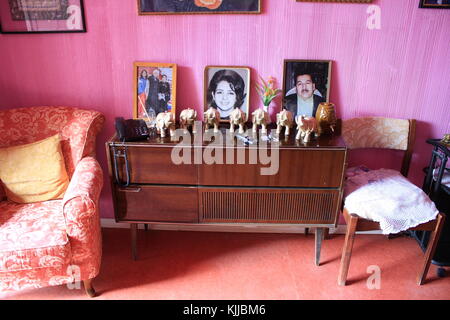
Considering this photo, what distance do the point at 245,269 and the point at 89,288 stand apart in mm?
875

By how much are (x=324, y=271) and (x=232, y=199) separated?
2.37 feet

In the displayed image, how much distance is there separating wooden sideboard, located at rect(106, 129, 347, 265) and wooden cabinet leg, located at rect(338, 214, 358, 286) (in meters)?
0.14

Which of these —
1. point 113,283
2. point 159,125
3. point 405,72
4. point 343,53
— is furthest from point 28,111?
point 405,72

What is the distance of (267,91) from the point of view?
2.06 meters

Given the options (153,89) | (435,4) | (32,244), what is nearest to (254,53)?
(153,89)

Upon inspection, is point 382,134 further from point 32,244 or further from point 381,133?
point 32,244

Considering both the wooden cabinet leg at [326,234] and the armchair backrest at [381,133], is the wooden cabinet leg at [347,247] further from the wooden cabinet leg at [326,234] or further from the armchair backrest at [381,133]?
the armchair backrest at [381,133]

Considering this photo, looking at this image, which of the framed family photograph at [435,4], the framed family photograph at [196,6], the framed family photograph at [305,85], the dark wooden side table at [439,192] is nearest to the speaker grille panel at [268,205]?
the framed family photograph at [305,85]

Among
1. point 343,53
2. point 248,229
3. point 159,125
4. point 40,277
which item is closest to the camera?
point 40,277

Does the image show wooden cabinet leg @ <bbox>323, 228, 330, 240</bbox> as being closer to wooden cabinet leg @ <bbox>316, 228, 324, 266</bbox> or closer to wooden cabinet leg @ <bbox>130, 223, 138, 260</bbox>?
wooden cabinet leg @ <bbox>316, 228, 324, 266</bbox>

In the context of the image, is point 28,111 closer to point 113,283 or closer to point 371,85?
point 113,283

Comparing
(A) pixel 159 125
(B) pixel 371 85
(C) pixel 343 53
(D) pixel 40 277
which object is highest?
(C) pixel 343 53

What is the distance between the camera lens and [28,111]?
6.72 feet

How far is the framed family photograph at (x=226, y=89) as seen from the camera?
208cm
